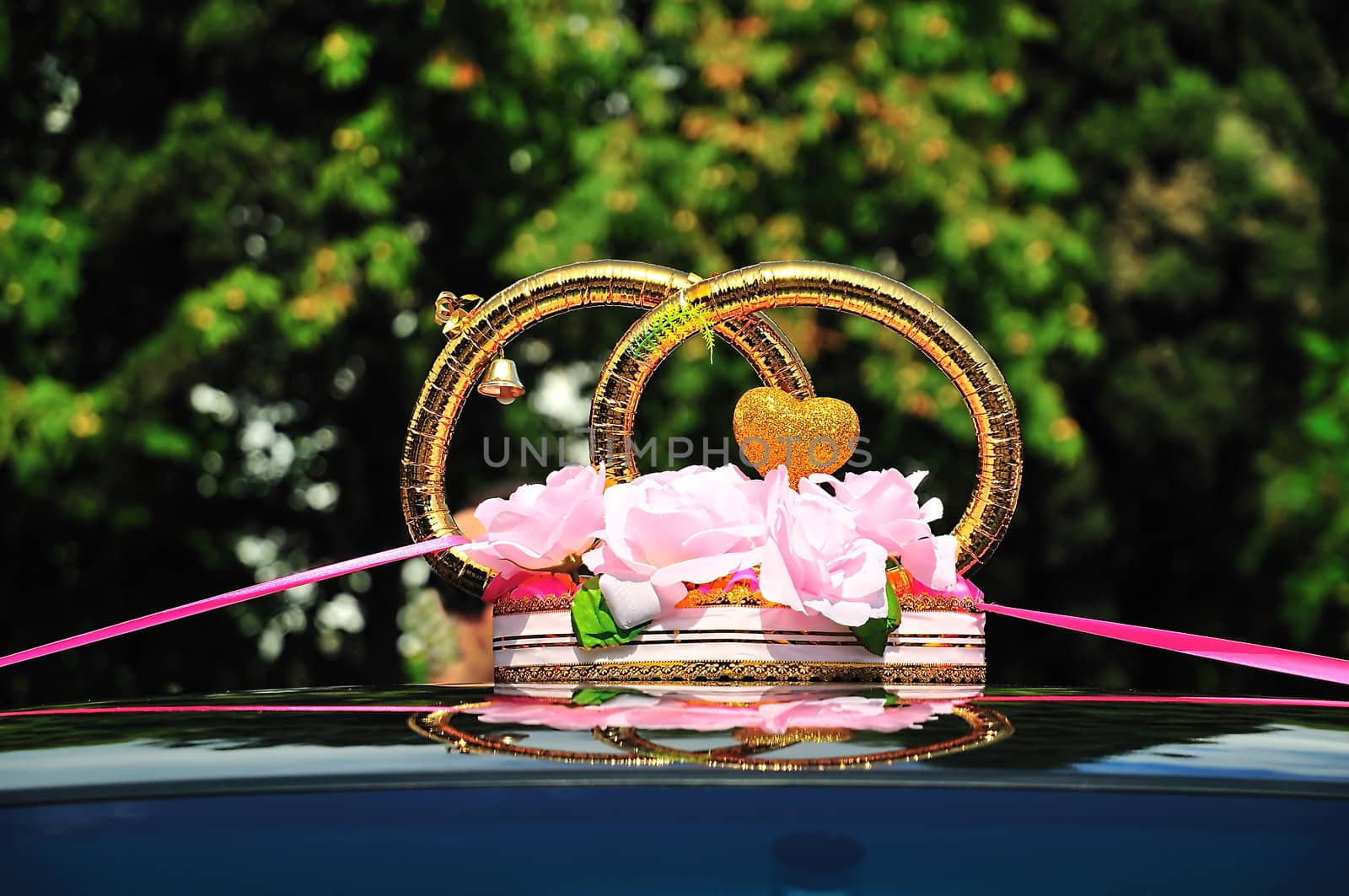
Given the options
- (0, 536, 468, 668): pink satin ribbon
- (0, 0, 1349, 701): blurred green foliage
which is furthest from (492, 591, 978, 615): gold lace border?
(0, 0, 1349, 701): blurred green foliage

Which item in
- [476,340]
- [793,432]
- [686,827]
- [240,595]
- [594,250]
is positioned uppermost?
[594,250]

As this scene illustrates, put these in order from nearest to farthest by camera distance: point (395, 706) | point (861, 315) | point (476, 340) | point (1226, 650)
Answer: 1. point (395, 706)
2. point (1226, 650)
3. point (861, 315)
4. point (476, 340)

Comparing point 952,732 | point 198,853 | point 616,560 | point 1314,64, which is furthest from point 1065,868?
point 1314,64

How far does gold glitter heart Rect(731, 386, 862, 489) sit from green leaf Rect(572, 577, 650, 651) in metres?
0.36

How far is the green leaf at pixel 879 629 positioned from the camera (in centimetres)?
156

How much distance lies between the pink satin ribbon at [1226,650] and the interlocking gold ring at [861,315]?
214 mm

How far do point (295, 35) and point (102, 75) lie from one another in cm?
128

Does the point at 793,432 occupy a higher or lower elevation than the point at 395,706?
higher

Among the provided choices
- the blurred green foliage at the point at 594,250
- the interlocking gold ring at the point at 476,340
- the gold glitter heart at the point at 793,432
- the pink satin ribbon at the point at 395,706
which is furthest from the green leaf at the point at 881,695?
the blurred green foliage at the point at 594,250

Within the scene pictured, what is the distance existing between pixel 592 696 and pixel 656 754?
1.15 ft

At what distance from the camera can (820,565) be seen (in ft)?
5.00

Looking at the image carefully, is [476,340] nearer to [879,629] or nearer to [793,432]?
[793,432]

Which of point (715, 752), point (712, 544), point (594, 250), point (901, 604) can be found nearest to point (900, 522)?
point (901, 604)

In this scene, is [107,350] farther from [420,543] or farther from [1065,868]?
[1065,868]
